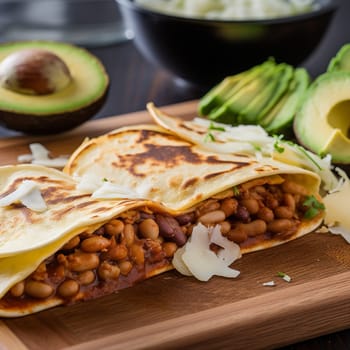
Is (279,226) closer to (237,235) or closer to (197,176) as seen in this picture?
(237,235)

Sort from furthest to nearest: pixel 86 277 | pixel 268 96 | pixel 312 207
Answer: pixel 268 96 < pixel 312 207 < pixel 86 277

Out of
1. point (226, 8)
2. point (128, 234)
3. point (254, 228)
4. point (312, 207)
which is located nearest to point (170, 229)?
point (128, 234)

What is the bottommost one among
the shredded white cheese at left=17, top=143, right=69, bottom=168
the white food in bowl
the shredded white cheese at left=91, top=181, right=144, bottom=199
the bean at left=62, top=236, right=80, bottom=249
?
the shredded white cheese at left=17, top=143, right=69, bottom=168

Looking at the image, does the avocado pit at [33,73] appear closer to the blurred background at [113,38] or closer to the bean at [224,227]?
the blurred background at [113,38]

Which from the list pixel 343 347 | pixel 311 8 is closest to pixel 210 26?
pixel 311 8

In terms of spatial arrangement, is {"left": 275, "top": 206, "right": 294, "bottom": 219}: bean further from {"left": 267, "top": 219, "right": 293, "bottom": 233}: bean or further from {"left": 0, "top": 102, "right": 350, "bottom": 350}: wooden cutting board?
{"left": 0, "top": 102, "right": 350, "bottom": 350}: wooden cutting board

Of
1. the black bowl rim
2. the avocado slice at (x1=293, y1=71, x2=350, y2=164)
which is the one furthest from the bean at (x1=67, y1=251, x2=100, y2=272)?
the black bowl rim
